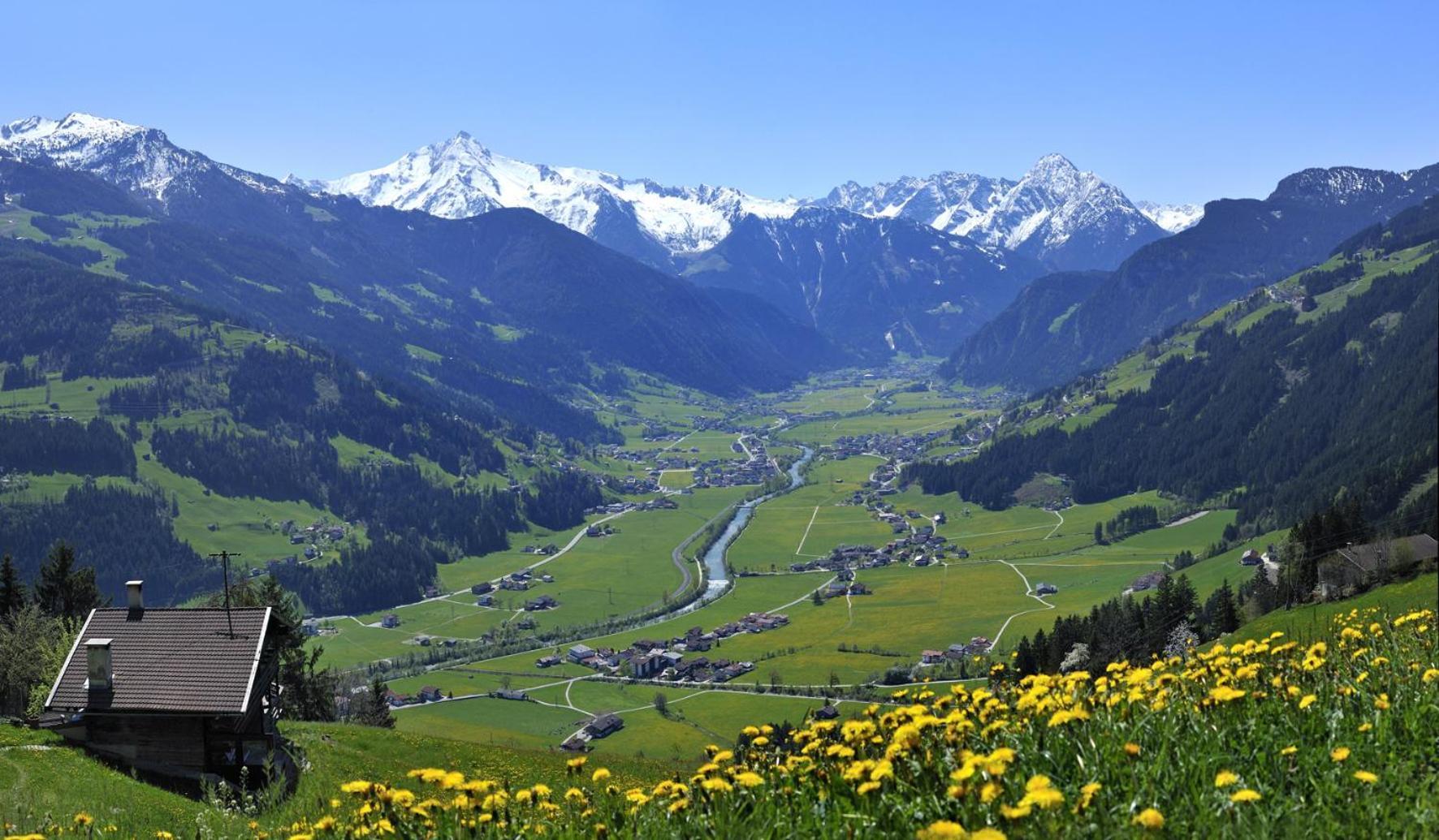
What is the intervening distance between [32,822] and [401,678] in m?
149

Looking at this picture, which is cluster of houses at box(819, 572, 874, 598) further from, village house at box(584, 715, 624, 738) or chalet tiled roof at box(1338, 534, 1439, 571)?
chalet tiled roof at box(1338, 534, 1439, 571)

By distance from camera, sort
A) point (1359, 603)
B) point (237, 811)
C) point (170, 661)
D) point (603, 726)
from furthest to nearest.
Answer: point (603, 726), point (1359, 603), point (170, 661), point (237, 811)

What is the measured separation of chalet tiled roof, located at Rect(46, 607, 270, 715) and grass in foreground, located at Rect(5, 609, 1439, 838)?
2588 centimetres

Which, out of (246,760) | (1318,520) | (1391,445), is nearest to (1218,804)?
(246,760)

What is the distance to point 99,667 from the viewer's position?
34.2m

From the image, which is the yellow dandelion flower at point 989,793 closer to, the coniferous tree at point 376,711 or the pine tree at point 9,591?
the coniferous tree at point 376,711

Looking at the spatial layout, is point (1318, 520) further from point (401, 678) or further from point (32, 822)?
point (401, 678)

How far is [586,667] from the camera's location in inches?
6083

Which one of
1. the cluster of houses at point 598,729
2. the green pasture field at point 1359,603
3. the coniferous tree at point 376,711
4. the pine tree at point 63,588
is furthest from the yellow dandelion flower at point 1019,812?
the cluster of houses at point 598,729

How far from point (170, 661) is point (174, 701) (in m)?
1.73

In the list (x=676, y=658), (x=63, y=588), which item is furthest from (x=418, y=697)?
(x=63, y=588)

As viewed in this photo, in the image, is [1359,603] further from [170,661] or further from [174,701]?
[170,661]

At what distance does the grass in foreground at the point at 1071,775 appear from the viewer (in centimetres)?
714

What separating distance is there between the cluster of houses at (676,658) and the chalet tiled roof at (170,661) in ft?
361
